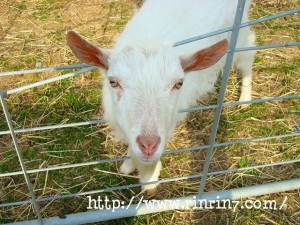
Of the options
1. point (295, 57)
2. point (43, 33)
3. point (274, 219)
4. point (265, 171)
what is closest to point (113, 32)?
point (43, 33)

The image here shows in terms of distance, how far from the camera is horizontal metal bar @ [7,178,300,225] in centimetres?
274

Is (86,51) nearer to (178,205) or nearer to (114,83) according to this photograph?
(114,83)

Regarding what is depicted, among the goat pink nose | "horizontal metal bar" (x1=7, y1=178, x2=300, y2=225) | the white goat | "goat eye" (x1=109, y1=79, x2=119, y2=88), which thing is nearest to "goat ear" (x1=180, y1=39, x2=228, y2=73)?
the white goat

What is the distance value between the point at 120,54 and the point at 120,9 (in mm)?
3048

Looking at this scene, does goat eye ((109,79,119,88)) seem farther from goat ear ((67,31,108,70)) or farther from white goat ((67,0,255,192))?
goat ear ((67,31,108,70))

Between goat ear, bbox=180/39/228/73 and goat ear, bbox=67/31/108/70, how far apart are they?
464 mm

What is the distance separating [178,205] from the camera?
9.37 feet

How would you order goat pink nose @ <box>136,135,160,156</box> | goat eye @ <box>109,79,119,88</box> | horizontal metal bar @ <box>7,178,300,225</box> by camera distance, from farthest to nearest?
horizontal metal bar @ <box>7,178,300,225</box> < goat eye @ <box>109,79,119,88</box> < goat pink nose @ <box>136,135,160,156</box>

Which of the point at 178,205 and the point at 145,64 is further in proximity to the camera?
the point at 178,205

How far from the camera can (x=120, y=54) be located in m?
2.18

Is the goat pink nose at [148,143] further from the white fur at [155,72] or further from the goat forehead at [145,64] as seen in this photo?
the goat forehead at [145,64]

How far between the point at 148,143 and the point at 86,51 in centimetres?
60

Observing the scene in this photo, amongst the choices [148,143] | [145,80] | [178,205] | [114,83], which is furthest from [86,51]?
[178,205]

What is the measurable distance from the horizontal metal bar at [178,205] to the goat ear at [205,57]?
114cm
